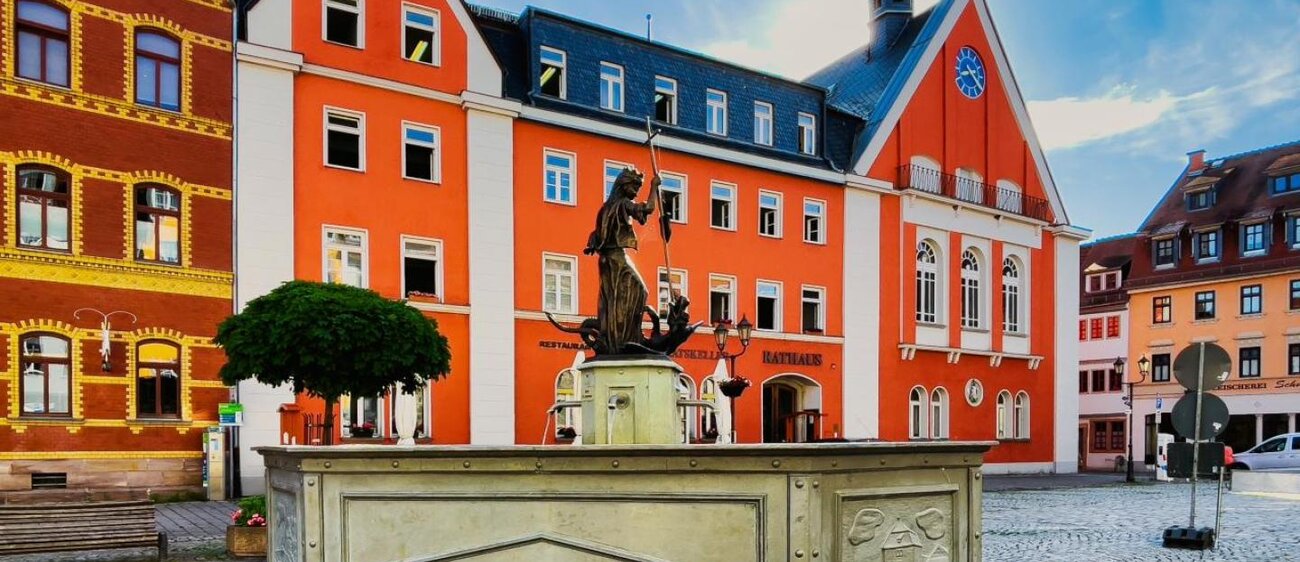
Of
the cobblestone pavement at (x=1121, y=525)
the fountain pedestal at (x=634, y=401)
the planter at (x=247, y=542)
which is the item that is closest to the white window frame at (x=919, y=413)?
the cobblestone pavement at (x=1121, y=525)

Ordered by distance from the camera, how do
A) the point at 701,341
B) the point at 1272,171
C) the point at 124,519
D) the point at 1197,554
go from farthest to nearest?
1. the point at 1272,171
2. the point at 701,341
3. the point at 1197,554
4. the point at 124,519

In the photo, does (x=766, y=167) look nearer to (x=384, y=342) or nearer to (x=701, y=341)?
(x=701, y=341)

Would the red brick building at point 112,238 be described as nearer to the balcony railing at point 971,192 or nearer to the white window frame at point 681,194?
the white window frame at point 681,194

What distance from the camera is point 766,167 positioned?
29.3m

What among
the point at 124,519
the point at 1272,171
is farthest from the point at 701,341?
the point at 1272,171

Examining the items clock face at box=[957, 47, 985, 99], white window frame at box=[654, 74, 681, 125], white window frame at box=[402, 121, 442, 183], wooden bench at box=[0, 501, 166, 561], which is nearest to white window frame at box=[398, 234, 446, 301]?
white window frame at box=[402, 121, 442, 183]

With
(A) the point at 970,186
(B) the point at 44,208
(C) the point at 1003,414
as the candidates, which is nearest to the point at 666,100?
(A) the point at 970,186

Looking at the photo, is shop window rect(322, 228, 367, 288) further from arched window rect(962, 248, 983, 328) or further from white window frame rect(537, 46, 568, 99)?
arched window rect(962, 248, 983, 328)

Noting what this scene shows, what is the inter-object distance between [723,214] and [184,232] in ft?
45.9

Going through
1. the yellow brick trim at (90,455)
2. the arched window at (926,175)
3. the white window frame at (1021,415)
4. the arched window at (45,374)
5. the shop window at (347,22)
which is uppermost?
the shop window at (347,22)

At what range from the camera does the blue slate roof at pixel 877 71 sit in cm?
3138

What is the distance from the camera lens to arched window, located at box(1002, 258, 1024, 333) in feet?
111

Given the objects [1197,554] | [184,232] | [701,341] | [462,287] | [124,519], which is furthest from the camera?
[701,341]

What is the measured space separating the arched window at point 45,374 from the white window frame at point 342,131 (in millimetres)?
6254
